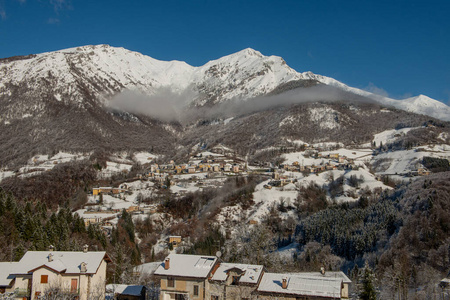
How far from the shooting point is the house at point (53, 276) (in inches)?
1895

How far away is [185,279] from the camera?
48.3 metres

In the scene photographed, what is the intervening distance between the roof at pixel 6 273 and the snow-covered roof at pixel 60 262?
128 cm

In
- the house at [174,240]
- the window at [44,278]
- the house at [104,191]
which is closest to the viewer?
the window at [44,278]

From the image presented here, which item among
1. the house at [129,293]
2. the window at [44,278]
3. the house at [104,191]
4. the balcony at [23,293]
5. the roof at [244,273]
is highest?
the house at [104,191]

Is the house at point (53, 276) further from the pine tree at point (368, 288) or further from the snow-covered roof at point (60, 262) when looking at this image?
the pine tree at point (368, 288)

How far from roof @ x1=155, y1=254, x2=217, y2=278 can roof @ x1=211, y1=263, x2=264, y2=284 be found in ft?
3.30

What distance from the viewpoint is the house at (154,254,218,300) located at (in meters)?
47.8

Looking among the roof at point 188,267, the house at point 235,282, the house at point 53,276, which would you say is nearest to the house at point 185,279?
the roof at point 188,267

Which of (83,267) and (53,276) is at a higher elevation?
(83,267)

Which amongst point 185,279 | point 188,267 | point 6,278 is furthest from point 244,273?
point 6,278

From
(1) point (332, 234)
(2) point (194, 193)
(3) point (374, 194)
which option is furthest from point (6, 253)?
(3) point (374, 194)

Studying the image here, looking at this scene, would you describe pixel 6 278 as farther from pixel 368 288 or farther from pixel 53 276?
pixel 368 288

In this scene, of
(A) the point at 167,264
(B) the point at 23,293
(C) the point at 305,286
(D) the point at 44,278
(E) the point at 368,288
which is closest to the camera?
(C) the point at 305,286

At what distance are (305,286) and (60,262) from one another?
77.3 feet
